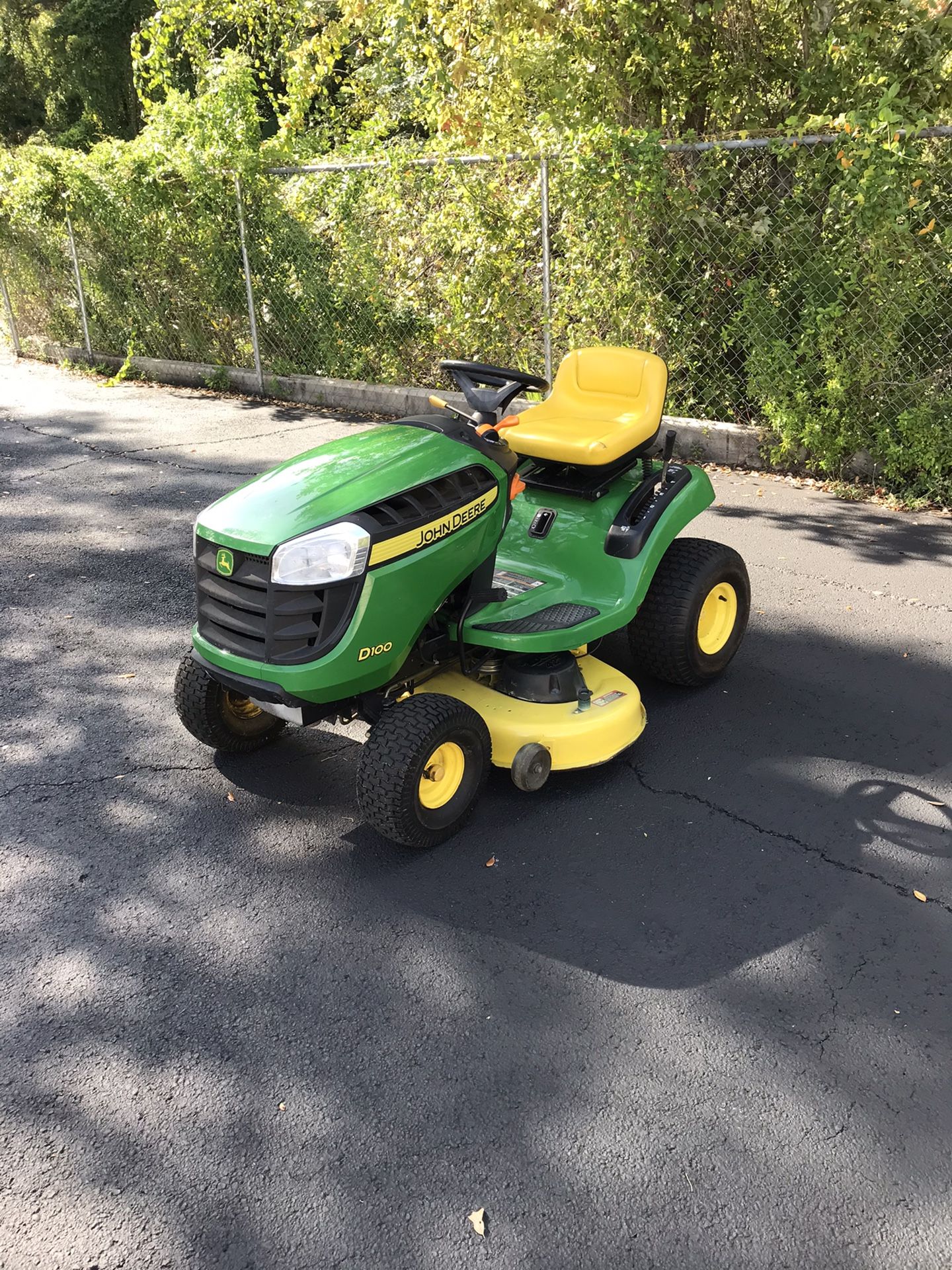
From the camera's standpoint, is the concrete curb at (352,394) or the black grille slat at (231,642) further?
the concrete curb at (352,394)

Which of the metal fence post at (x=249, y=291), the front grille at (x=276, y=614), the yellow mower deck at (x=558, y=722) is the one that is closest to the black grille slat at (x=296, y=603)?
the front grille at (x=276, y=614)

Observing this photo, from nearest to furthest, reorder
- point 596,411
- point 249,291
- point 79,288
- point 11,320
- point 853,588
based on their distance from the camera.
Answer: point 596,411 → point 853,588 → point 249,291 → point 79,288 → point 11,320

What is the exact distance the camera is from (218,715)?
11.9 feet

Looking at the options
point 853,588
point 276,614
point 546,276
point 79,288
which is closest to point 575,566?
point 276,614

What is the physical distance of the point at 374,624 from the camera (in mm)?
3043

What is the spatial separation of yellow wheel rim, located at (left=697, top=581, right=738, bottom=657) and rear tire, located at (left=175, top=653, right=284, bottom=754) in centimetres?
173

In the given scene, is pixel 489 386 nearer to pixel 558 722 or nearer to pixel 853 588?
pixel 558 722

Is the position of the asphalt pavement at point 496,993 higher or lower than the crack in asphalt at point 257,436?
lower

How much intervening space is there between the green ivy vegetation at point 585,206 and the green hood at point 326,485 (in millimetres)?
→ 3853

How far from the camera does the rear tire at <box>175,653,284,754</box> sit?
356cm

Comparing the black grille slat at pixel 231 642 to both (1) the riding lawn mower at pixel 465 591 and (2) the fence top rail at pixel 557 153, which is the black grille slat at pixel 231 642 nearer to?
(1) the riding lawn mower at pixel 465 591

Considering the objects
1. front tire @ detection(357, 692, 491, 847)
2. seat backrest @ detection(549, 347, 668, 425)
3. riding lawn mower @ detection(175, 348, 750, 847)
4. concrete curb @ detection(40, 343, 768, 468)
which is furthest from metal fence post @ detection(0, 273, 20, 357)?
front tire @ detection(357, 692, 491, 847)

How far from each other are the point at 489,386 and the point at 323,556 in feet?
3.96

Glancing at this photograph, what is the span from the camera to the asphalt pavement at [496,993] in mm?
2133
